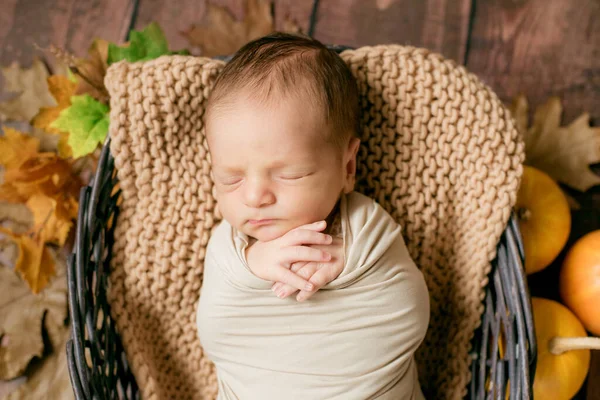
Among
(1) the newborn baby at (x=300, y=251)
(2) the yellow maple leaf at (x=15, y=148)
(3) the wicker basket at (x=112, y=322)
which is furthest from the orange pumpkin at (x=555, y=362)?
(2) the yellow maple leaf at (x=15, y=148)

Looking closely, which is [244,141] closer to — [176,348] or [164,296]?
[164,296]

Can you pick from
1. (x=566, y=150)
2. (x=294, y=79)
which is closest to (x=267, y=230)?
(x=294, y=79)

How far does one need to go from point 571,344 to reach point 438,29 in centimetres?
94

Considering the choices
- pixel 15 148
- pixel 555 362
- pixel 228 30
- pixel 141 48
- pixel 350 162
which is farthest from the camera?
pixel 228 30

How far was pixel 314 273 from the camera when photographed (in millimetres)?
1012

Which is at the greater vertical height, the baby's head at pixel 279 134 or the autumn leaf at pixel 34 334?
the baby's head at pixel 279 134

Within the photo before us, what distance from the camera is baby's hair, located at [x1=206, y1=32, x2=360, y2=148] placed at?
96 cm

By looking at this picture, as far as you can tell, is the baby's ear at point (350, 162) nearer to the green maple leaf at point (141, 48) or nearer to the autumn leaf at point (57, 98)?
the green maple leaf at point (141, 48)

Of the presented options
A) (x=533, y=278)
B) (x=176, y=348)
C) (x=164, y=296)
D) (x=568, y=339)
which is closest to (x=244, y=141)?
(x=164, y=296)

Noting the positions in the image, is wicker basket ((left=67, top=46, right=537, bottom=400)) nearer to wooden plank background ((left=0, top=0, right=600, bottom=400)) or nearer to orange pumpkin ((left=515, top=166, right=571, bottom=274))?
orange pumpkin ((left=515, top=166, right=571, bottom=274))

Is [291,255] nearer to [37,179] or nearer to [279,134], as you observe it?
[279,134]

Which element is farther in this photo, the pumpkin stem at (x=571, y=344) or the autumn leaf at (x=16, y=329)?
the autumn leaf at (x=16, y=329)

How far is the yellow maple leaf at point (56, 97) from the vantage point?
140cm

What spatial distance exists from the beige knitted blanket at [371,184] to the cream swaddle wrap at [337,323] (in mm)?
160
